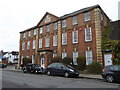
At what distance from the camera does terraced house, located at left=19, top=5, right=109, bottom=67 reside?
773 inches

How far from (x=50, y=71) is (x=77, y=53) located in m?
6.51

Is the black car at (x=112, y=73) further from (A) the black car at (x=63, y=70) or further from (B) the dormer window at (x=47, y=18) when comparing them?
(B) the dormer window at (x=47, y=18)

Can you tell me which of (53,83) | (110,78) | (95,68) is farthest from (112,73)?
(95,68)

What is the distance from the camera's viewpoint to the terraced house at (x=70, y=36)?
19.6m

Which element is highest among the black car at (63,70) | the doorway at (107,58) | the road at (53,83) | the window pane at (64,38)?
the window pane at (64,38)

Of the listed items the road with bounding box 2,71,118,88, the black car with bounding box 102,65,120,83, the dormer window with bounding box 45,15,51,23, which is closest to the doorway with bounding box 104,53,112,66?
the black car with bounding box 102,65,120,83

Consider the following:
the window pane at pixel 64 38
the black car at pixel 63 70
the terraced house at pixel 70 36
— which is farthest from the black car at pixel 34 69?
the window pane at pixel 64 38

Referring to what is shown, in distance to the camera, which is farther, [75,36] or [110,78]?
[75,36]

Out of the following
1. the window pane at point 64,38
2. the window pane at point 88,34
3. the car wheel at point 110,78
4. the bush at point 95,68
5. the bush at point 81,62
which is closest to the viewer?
the car wheel at point 110,78

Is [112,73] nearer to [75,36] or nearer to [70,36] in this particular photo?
[75,36]

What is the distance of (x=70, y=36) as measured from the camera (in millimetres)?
22641

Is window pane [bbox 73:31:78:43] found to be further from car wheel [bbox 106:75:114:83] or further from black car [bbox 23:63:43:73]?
car wheel [bbox 106:75:114:83]

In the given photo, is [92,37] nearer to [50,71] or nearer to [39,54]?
[50,71]

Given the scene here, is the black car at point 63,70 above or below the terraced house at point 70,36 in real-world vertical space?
below
